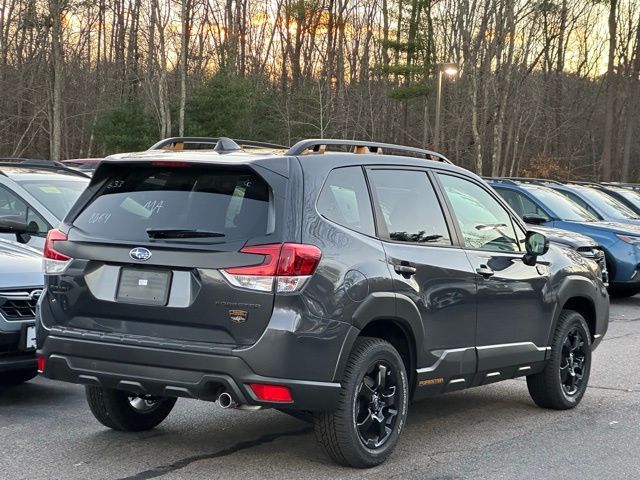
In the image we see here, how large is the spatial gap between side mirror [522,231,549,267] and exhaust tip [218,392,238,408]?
8.61 ft

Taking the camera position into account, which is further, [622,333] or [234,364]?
[622,333]

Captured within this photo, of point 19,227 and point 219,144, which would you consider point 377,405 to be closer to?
point 219,144

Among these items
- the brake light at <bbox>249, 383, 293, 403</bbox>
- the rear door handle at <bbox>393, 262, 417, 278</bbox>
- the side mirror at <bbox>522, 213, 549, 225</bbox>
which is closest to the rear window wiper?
A: the brake light at <bbox>249, 383, 293, 403</bbox>

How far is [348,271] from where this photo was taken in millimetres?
4980

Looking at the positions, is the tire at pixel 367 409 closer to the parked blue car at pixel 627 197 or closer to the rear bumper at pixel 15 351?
the rear bumper at pixel 15 351

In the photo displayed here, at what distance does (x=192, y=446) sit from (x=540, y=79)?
53.9m

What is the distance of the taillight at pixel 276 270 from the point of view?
4711 millimetres

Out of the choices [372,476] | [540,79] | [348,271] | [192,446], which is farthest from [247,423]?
[540,79]

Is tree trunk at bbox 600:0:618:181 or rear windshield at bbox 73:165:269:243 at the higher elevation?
tree trunk at bbox 600:0:618:181

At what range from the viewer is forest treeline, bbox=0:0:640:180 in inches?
1615

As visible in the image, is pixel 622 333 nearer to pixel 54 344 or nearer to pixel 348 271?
pixel 348 271

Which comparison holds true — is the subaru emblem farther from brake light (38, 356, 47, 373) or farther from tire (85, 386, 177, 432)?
tire (85, 386, 177, 432)

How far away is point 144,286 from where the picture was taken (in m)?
4.92

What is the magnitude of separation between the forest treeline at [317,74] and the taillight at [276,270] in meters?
32.5
